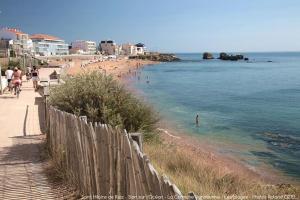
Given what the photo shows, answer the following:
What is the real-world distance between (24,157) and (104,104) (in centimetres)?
281

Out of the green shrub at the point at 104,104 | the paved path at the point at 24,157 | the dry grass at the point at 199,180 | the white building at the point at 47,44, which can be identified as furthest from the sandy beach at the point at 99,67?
the white building at the point at 47,44

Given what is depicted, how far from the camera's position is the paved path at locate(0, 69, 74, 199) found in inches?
253

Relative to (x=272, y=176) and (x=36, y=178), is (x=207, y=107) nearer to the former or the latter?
(x=272, y=176)

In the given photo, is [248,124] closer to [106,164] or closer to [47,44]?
[106,164]

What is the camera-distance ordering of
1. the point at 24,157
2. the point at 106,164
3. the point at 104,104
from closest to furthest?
the point at 106,164
the point at 24,157
the point at 104,104

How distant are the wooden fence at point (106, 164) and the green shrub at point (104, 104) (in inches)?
116

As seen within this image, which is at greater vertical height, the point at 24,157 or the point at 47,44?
the point at 47,44

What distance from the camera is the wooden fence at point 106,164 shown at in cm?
387

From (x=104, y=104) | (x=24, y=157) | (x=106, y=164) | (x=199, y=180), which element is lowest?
(x=199, y=180)

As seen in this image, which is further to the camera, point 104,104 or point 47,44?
point 47,44

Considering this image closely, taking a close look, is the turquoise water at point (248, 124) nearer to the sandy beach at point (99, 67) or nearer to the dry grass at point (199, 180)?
the dry grass at point (199, 180)

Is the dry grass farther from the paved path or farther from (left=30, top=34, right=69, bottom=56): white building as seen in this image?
(left=30, top=34, right=69, bottom=56): white building

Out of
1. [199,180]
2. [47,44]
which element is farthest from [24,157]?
[47,44]

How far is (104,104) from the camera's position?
1081cm
